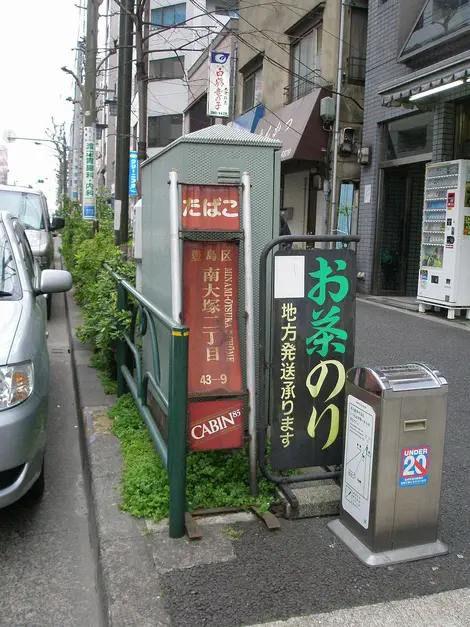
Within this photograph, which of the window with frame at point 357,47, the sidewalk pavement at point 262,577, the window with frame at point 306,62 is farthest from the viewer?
the window with frame at point 306,62

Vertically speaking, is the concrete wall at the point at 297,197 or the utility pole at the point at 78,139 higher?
the utility pole at the point at 78,139

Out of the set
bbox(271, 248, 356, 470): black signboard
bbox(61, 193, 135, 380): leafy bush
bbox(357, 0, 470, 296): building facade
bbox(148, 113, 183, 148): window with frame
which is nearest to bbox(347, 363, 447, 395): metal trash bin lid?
bbox(271, 248, 356, 470): black signboard

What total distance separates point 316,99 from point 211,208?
38.3ft

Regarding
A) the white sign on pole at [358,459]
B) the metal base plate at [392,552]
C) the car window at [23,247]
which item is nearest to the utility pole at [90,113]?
the car window at [23,247]

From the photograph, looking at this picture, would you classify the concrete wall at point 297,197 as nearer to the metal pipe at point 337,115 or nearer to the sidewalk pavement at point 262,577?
the metal pipe at point 337,115

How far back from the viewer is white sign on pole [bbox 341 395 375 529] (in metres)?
2.99

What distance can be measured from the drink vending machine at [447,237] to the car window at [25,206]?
6.87m

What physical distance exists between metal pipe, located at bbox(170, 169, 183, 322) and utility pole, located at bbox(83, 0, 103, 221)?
10938 mm

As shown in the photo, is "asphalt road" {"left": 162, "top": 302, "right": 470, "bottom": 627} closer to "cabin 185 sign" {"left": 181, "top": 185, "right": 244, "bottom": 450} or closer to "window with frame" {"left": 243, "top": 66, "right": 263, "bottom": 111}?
"cabin 185 sign" {"left": 181, "top": 185, "right": 244, "bottom": 450}

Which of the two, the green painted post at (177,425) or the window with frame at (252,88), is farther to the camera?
the window with frame at (252,88)

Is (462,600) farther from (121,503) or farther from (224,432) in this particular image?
(121,503)

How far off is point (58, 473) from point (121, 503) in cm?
125

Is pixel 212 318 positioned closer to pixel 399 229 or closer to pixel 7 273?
pixel 7 273

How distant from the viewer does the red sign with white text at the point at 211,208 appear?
3.27m
